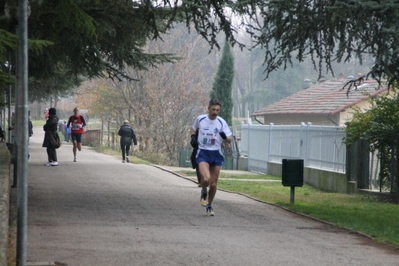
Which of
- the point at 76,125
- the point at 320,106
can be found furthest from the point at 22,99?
the point at 320,106

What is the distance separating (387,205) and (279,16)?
591 centimetres

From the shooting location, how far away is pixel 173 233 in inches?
444

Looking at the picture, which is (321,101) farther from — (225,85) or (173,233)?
(173,233)

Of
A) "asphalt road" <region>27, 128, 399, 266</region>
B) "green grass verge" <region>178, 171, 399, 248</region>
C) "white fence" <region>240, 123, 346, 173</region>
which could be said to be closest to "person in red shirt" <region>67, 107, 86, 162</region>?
"green grass verge" <region>178, 171, 399, 248</region>

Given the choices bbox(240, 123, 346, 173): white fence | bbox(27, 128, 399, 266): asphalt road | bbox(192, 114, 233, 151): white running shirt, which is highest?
bbox(192, 114, 233, 151): white running shirt

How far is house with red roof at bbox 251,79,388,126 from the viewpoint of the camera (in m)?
42.0

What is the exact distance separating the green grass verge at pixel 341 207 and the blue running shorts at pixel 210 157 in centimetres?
203

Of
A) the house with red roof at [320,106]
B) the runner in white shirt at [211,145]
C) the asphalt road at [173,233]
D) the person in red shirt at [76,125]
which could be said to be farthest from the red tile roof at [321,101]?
the runner in white shirt at [211,145]

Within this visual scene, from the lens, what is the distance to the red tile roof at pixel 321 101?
42.2m

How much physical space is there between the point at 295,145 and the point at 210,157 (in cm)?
1529

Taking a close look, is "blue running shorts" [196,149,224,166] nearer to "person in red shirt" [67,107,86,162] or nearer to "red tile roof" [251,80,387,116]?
"person in red shirt" [67,107,86,162]

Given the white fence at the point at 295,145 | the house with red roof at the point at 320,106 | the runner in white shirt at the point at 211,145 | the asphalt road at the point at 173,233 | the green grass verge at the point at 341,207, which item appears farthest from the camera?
the house with red roof at the point at 320,106

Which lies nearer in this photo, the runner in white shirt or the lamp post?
the lamp post

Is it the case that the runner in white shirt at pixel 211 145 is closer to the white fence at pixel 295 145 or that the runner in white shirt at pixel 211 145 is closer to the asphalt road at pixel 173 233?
the asphalt road at pixel 173 233
